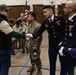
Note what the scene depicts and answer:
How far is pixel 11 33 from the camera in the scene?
378 cm

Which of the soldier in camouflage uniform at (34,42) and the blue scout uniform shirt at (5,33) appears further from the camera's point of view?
the soldier in camouflage uniform at (34,42)

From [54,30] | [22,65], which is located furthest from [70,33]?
[22,65]

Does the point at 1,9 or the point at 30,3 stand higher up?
the point at 30,3

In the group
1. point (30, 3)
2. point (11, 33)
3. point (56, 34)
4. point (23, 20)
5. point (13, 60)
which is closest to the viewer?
point (11, 33)

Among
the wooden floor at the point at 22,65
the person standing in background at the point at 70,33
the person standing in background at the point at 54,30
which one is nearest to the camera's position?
the person standing in background at the point at 70,33

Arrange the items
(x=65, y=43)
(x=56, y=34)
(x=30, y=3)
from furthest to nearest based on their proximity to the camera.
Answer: (x=30, y=3) < (x=56, y=34) < (x=65, y=43)

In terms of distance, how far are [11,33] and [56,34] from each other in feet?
3.11

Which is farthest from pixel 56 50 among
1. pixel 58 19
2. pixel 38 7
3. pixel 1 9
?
pixel 38 7

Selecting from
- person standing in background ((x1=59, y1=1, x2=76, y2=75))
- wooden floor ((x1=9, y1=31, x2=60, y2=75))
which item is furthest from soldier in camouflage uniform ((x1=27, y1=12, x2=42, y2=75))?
person standing in background ((x1=59, y1=1, x2=76, y2=75))

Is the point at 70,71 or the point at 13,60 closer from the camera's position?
the point at 70,71

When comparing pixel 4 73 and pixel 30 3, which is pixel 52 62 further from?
pixel 30 3

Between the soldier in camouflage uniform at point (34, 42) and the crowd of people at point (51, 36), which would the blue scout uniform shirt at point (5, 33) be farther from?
the soldier in camouflage uniform at point (34, 42)

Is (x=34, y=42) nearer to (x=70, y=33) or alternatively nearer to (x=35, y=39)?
(x=35, y=39)

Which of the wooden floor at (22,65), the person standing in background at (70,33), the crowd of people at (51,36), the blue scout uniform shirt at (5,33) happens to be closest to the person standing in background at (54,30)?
the crowd of people at (51,36)
